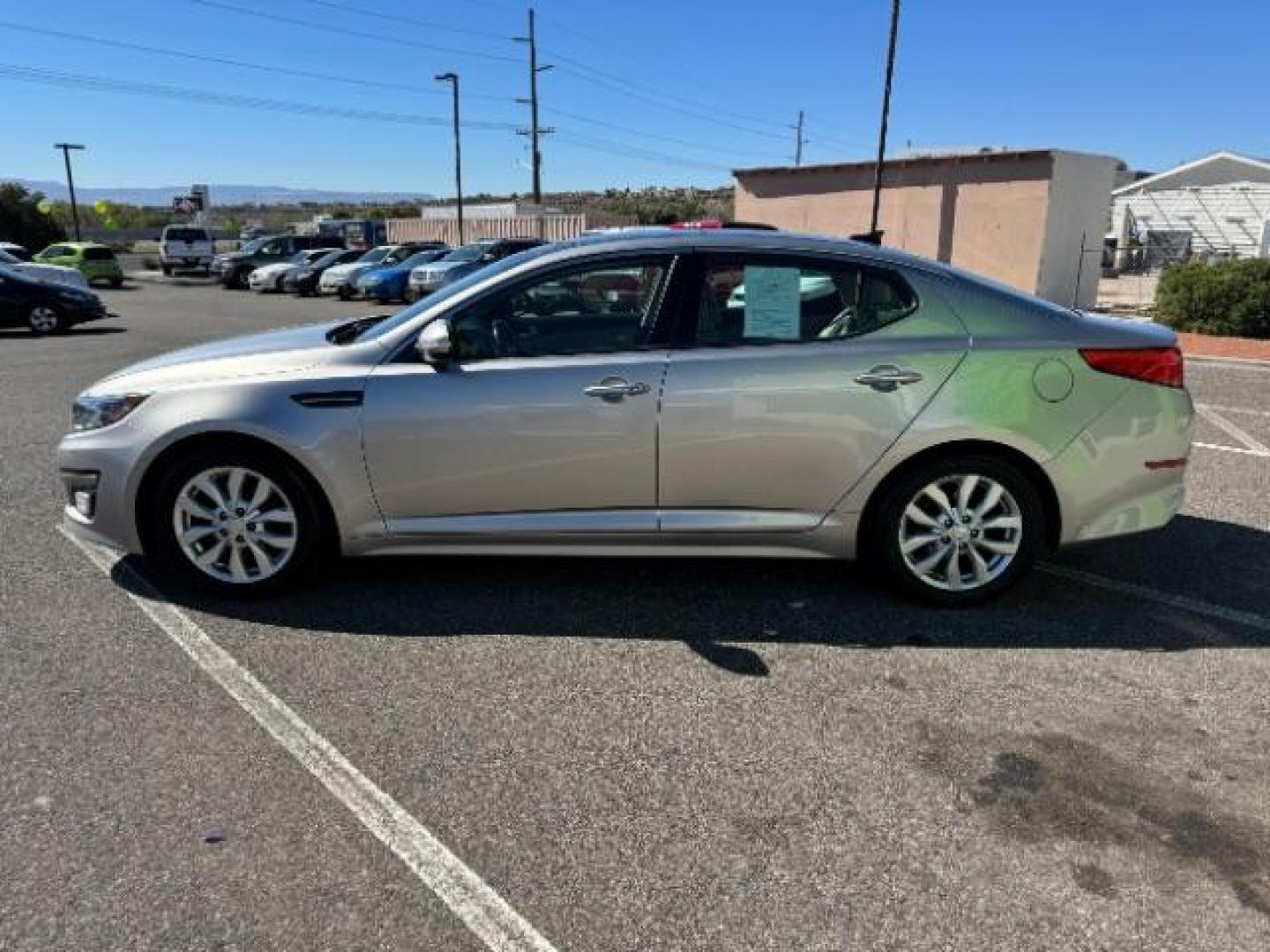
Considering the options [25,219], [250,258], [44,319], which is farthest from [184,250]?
[44,319]

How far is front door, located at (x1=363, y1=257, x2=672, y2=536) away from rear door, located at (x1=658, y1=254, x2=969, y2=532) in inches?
6.3

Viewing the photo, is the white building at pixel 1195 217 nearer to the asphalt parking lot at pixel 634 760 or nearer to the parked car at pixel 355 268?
the parked car at pixel 355 268

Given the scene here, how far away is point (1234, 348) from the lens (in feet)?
43.8

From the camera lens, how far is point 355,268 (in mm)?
27047

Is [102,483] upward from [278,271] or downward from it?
downward

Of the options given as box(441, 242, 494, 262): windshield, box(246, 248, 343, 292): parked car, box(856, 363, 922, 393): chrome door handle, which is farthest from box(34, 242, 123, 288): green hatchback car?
box(856, 363, 922, 393): chrome door handle

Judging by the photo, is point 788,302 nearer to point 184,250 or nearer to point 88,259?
point 88,259

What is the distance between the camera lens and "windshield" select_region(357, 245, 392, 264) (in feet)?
91.8

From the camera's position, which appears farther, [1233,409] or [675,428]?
[1233,409]

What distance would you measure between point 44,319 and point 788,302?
53.9 ft

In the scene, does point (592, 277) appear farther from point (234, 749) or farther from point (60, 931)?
point (60, 931)

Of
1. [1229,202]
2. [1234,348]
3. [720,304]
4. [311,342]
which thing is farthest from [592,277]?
[1229,202]

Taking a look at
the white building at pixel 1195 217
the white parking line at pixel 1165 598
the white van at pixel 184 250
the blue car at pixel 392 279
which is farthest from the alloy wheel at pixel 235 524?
the white van at pixel 184 250

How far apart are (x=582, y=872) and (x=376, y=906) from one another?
1.70 ft
